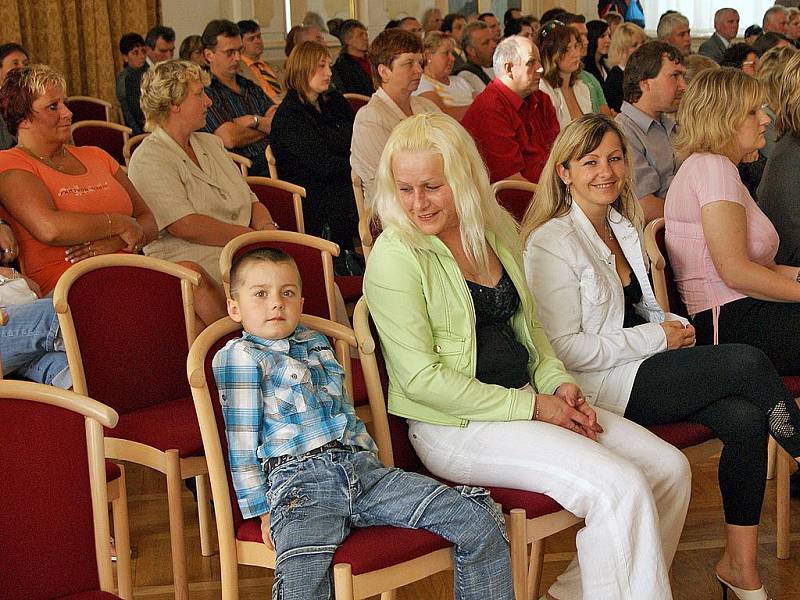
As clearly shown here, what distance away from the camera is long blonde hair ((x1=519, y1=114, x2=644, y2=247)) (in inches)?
106

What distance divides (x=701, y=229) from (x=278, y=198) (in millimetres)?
1668

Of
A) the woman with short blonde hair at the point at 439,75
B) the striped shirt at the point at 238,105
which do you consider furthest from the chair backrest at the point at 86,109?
the woman with short blonde hair at the point at 439,75

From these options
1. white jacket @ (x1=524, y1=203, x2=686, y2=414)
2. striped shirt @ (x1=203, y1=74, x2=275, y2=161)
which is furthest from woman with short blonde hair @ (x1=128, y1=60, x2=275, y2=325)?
striped shirt @ (x1=203, y1=74, x2=275, y2=161)

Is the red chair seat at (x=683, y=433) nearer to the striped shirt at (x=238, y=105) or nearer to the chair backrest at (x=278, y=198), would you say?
the chair backrest at (x=278, y=198)

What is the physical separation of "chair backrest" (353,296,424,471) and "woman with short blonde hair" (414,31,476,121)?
384cm

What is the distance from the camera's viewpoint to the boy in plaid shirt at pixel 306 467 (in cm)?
199

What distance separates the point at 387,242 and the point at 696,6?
1070 cm

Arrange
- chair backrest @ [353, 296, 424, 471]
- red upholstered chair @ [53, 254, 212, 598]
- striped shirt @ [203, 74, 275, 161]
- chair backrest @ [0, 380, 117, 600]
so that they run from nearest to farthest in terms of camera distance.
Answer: chair backrest @ [0, 380, 117, 600], chair backrest @ [353, 296, 424, 471], red upholstered chair @ [53, 254, 212, 598], striped shirt @ [203, 74, 275, 161]

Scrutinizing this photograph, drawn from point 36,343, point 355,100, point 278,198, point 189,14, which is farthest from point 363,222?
point 189,14

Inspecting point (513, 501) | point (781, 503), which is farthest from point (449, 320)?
point (781, 503)

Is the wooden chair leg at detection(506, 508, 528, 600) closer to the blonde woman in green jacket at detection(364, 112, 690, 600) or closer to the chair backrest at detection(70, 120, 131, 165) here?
the blonde woman in green jacket at detection(364, 112, 690, 600)

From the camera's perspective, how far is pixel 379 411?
7.41 feet

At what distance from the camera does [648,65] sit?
13.3 feet

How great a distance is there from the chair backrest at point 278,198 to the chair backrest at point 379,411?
5.73 feet
